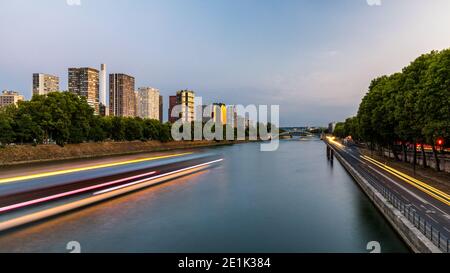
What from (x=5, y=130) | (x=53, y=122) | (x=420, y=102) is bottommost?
(x=5, y=130)

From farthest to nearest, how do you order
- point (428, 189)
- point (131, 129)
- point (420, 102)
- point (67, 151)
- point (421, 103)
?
point (131, 129) < point (67, 151) < point (420, 102) < point (421, 103) < point (428, 189)

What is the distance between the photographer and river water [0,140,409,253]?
2188 cm

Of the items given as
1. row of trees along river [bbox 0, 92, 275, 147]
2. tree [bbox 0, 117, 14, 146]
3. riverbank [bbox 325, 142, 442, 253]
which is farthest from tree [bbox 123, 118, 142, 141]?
riverbank [bbox 325, 142, 442, 253]

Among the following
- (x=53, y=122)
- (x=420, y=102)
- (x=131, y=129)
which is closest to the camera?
(x=420, y=102)

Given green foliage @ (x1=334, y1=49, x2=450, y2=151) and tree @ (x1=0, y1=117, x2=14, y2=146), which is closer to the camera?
green foliage @ (x1=334, y1=49, x2=450, y2=151)

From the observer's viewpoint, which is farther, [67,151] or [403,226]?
[67,151]

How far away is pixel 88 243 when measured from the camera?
22234 mm

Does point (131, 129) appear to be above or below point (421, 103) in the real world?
below

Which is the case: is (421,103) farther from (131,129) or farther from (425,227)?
(131,129)

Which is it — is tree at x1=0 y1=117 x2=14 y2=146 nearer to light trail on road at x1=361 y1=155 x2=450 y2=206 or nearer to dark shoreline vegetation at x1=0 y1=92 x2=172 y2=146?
dark shoreline vegetation at x1=0 y1=92 x2=172 y2=146

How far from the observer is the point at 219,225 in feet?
88.6

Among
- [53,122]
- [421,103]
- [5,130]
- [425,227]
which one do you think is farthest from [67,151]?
[425,227]
